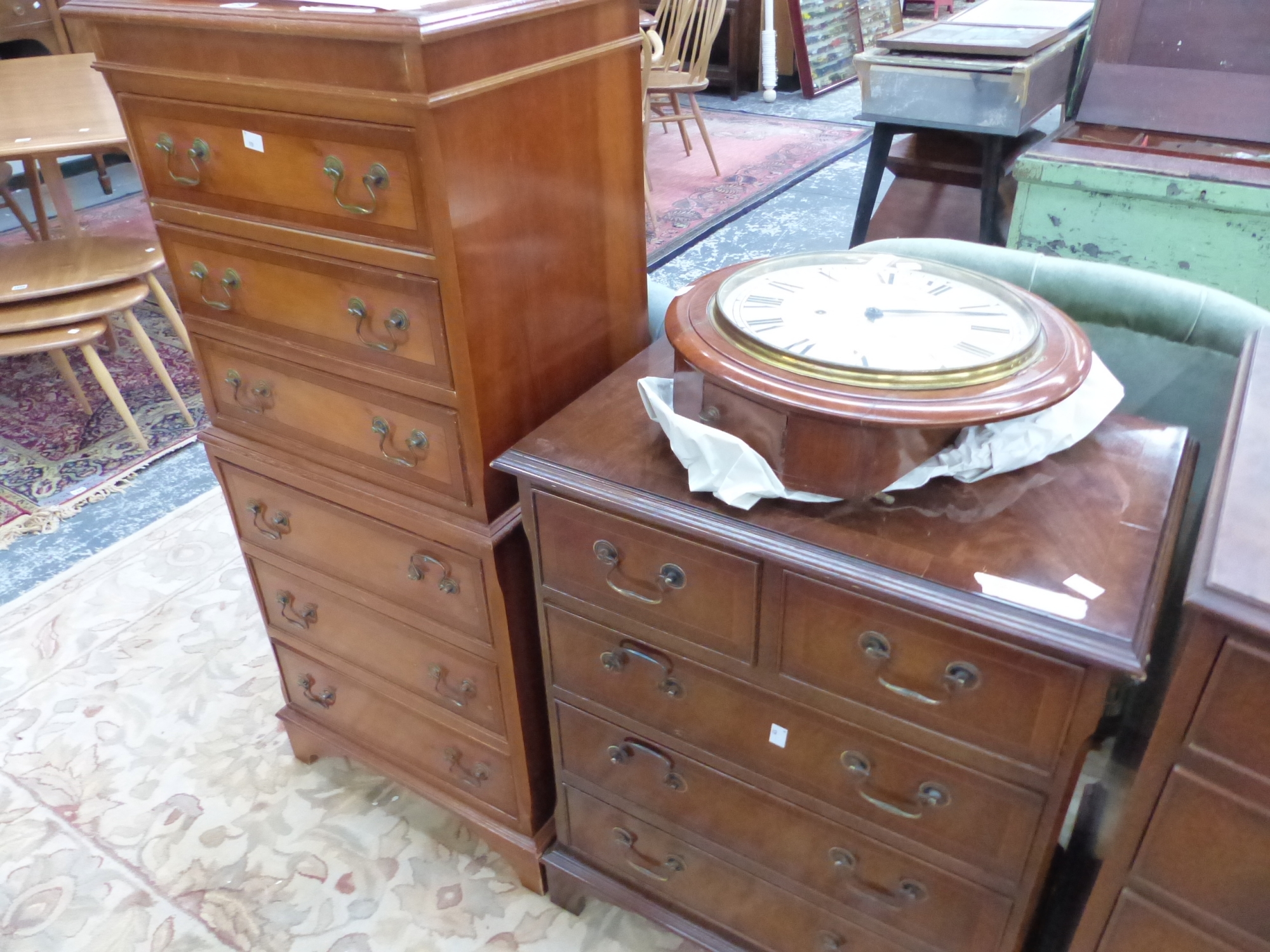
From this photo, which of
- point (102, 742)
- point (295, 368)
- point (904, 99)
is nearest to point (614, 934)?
point (295, 368)

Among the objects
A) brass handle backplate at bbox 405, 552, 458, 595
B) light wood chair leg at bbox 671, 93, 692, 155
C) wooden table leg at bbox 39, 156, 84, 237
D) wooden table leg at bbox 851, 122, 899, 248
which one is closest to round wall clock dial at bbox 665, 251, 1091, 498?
brass handle backplate at bbox 405, 552, 458, 595

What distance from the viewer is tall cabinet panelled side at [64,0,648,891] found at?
2.98ft

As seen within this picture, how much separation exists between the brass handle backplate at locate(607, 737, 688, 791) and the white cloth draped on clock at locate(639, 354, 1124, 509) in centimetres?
40

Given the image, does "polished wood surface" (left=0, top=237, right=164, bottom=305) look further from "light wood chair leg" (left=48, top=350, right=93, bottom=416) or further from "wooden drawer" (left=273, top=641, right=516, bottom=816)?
"wooden drawer" (left=273, top=641, right=516, bottom=816)

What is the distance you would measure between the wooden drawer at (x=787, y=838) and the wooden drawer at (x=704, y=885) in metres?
0.04

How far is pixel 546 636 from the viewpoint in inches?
45.6

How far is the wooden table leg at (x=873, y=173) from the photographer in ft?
8.00

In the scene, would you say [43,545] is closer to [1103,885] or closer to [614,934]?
[614,934]

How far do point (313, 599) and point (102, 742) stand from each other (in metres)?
0.68

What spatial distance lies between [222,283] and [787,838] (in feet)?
3.22

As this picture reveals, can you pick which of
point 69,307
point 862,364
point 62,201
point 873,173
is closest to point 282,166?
point 862,364

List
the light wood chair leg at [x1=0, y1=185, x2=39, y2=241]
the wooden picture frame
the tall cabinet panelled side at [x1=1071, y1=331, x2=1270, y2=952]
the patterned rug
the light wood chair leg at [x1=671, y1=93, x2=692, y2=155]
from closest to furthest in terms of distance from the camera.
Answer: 1. the tall cabinet panelled side at [x1=1071, y1=331, x2=1270, y2=952]
2. the light wood chair leg at [x1=0, y1=185, x2=39, y2=241]
3. the patterned rug
4. the light wood chair leg at [x1=671, y1=93, x2=692, y2=155]
5. the wooden picture frame

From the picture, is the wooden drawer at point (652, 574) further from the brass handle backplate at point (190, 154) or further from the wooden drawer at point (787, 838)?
the brass handle backplate at point (190, 154)

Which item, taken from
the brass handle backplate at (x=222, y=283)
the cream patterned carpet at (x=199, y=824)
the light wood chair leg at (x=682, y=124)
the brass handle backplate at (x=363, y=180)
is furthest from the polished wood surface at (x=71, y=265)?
the light wood chair leg at (x=682, y=124)
